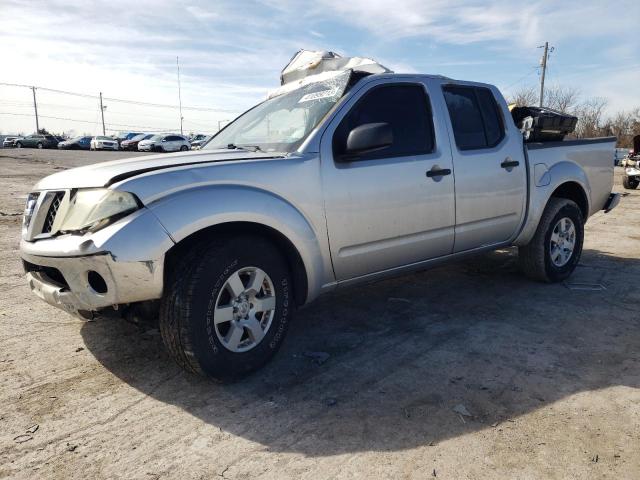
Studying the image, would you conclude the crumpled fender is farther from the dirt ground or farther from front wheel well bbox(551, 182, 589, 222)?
front wheel well bbox(551, 182, 589, 222)

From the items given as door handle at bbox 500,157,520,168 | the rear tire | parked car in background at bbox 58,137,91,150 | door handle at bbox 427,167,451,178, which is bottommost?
the rear tire

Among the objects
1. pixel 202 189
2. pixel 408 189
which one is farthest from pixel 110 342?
pixel 408 189

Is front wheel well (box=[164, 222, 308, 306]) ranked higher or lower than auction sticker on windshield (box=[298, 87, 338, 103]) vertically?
lower

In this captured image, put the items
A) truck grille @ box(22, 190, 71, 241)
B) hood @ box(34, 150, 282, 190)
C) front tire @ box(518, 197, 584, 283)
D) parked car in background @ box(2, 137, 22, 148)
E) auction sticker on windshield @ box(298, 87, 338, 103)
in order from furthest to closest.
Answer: parked car in background @ box(2, 137, 22, 148) < front tire @ box(518, 197, 584, 283) < auction sticker on windshield @ box(298, 87, 338, 103) < truck grille @ box(22, 190, 71, 241) < hood @ box(34, 150, 282, 190)

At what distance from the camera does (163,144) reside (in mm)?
39719

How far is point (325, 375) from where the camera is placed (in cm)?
297

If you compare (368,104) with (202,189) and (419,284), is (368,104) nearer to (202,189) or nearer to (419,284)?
(202,189)

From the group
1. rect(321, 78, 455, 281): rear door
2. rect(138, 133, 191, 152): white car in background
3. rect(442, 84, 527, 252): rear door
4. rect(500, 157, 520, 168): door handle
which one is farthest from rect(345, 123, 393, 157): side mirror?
rect(138, 133, 191, 152): white car in background

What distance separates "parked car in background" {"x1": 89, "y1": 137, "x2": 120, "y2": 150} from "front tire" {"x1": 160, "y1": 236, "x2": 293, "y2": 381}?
47846mm

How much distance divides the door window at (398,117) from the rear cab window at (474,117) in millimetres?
308

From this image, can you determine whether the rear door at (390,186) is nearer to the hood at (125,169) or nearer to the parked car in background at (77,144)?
the hood at (125,169)

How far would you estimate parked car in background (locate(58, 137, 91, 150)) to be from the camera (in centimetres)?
4775

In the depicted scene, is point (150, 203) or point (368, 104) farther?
point (368, 104)

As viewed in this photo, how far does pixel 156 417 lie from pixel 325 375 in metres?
0.98
